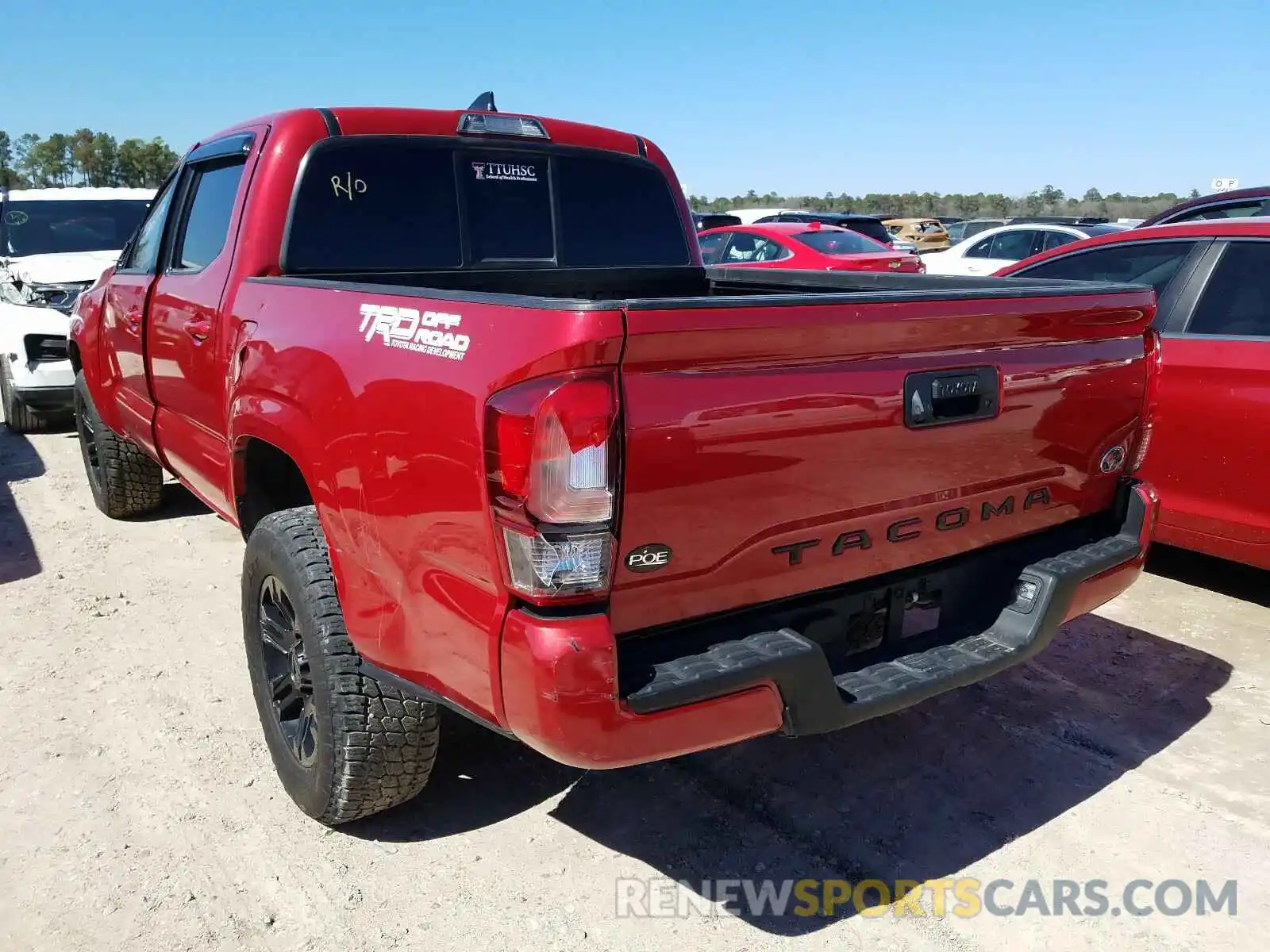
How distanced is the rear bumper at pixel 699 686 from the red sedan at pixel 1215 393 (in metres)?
2.12

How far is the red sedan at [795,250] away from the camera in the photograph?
1271 cm

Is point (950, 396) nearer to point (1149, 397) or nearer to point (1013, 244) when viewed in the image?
point (1149, 397)

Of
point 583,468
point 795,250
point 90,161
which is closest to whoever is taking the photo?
point 583,468

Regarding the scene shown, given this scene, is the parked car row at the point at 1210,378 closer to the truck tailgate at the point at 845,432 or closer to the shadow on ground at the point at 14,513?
the truck tailgate at the point at 845,432

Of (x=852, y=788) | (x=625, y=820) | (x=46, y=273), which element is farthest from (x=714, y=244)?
(x=625, y=820)

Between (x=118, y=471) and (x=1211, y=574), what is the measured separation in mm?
5894

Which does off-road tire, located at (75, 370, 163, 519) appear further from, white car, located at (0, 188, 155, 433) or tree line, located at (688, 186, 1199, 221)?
tree line, located at (688, 186, 1199, 221)

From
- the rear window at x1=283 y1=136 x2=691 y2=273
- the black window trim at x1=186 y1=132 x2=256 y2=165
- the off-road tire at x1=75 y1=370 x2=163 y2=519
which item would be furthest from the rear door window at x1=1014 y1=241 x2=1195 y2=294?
the off-road tire at x1=75 y1=370 x2=163 y2=519

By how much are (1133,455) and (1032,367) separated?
697 mm

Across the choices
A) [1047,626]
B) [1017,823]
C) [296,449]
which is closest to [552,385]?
[296,449]

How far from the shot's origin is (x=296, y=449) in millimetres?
2816

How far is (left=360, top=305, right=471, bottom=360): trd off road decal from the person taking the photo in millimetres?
2195

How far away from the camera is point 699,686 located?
212 centimetres

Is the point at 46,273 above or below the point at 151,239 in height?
below
